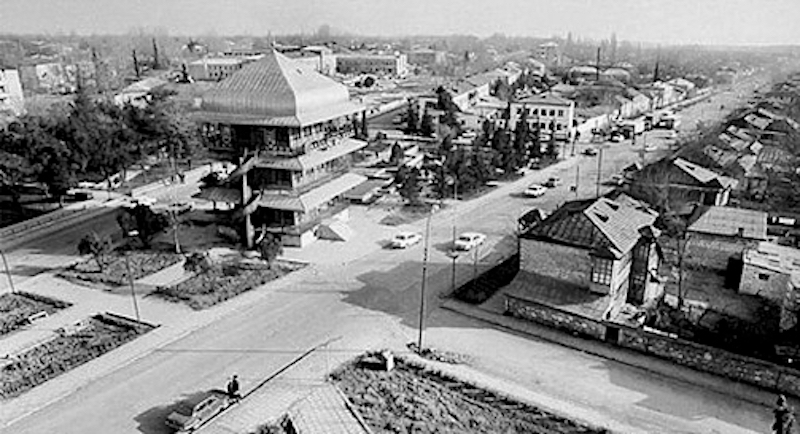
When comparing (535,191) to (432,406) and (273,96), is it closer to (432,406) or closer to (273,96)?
(273,96)

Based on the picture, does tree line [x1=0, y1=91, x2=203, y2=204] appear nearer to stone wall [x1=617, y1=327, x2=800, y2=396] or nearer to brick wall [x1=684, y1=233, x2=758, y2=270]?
stone wall [x1=617, y1=327, x2=800, y2=396]

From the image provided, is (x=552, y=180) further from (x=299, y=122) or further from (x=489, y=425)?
(x=489, y=425)

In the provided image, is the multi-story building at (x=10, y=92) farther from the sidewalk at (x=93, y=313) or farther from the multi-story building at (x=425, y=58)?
the multi-story building at (x=425, y=58)

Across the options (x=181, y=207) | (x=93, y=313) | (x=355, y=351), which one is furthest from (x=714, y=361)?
(x=181, y=207)

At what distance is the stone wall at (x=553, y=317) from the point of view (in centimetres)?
2375

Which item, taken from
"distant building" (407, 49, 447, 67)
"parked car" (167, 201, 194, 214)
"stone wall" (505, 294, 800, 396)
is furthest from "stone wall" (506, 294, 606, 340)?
"distant building" (407, 49, 447, 67)

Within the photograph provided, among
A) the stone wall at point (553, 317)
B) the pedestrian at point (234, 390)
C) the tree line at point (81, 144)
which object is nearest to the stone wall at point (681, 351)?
the stone wall at point (553, 317)

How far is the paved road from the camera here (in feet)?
63.9

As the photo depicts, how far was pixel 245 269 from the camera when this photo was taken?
1222 inches

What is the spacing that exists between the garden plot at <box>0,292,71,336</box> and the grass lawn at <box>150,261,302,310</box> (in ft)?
14.3

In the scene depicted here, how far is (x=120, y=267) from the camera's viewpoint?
31.5 meters

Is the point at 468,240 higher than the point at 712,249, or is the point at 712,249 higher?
the point at 712,249

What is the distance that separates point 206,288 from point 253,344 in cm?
605

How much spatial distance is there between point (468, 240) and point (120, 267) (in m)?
18.8
